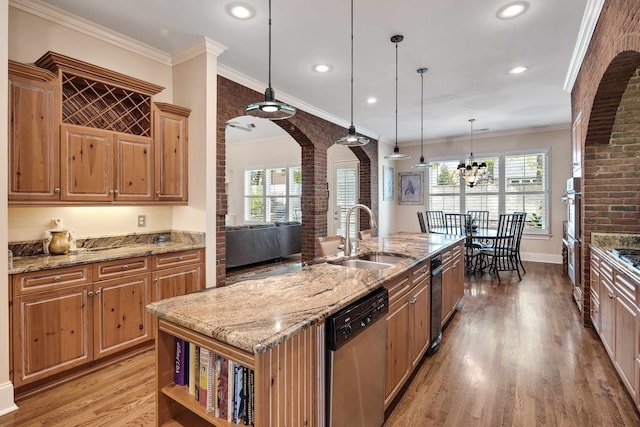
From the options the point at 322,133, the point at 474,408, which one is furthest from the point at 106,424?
the point at 322,133

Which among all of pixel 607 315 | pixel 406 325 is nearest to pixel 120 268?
pixel 406 325

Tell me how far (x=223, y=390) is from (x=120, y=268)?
1.89m

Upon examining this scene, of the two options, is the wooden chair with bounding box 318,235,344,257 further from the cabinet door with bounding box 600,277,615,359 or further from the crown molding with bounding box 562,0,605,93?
the crown molding with bounding box 562,0,605,93

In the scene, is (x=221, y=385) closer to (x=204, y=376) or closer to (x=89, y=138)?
(x=204, y=376)

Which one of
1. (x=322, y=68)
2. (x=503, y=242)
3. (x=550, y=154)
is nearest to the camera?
(x=322, y=68)

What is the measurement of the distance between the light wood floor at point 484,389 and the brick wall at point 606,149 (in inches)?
36.2

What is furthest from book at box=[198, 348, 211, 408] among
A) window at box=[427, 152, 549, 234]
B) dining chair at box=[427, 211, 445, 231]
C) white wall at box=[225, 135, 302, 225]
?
white wall at box=[225, 135, 302, 225]

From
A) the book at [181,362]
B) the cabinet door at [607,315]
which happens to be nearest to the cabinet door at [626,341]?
the cabinet door at [607,315]

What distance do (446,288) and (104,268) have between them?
3007 mm

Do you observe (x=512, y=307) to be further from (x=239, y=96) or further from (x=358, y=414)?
(x=239, y=96)

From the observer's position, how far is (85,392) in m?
2.26

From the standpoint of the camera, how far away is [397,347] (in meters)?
2.04

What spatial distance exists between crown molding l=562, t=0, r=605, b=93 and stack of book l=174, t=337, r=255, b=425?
11.3 ft

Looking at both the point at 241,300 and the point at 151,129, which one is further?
the point at 151,129
